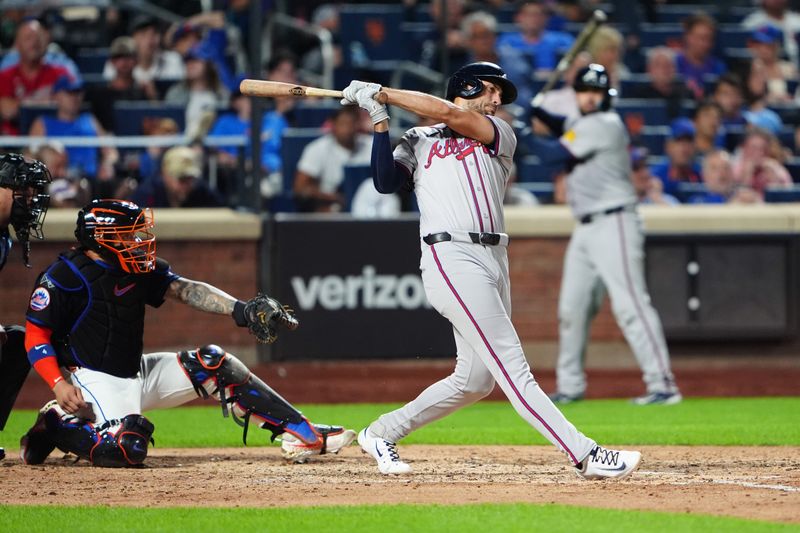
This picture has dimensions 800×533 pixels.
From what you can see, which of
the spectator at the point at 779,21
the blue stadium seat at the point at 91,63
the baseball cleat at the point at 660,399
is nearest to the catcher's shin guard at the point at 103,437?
the baseball cleat at the point at 660,399

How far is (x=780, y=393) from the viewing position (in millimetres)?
10312

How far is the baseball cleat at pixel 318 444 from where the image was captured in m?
6.60

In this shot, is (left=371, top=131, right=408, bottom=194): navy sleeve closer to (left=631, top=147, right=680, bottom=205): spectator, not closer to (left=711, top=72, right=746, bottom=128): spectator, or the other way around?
(left=631, top=147, right=680, bottom=205): spectator

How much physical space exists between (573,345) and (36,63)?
6099 millimetres

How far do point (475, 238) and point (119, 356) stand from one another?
1.83 metres

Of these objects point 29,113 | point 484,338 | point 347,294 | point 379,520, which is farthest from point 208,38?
point 379,520

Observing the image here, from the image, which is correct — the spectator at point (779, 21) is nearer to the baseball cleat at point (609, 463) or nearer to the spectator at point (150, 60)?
the spectator at point (150, 60)

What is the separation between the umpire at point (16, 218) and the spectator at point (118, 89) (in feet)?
20.2

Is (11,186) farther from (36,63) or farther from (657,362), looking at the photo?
(36,63)

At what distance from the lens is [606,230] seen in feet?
30.5

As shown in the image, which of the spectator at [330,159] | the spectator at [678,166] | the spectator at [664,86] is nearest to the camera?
the spectator at [330,159]

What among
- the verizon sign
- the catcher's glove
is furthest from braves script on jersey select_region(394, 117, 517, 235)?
the verizon sign

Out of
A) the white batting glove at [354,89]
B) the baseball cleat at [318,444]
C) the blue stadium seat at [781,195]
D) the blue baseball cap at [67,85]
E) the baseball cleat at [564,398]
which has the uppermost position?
the blue baseball cap at [67,85]

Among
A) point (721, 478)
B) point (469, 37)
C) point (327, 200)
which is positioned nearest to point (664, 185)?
point (469, 37)
